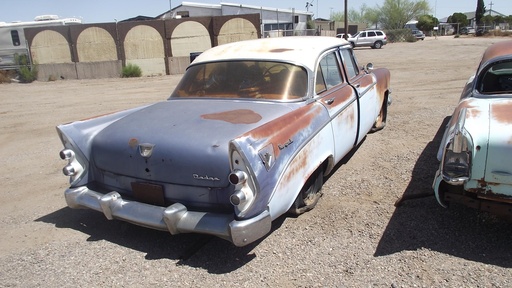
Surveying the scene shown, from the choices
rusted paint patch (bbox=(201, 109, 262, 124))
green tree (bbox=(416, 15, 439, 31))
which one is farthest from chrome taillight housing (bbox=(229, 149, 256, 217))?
green tree (bbox=(416, 15, 439, 31))

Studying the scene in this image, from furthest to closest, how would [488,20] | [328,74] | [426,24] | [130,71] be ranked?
[426,24] < [488,20] < [130,71] < [328,74]

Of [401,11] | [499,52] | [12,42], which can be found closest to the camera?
[499,52]

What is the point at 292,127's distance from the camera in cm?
321

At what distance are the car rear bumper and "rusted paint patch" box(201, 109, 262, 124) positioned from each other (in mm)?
830

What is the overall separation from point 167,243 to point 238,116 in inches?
49.1

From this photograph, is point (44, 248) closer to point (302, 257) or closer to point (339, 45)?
point (302, 257)

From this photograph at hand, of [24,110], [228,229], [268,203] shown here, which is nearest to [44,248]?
[228,229]

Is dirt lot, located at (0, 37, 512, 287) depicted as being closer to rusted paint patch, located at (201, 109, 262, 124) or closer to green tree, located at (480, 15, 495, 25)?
rusted paint patch, located at (201, 109, 262, 124)

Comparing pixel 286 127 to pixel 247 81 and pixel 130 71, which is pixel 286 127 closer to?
pixel 247 81

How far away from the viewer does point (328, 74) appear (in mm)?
4492

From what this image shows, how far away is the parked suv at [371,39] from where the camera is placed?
3212 centimetres

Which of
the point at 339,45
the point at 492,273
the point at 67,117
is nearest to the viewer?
the point at 492,273

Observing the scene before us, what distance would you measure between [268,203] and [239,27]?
59.8 feet

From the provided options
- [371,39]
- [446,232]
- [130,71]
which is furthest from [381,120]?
[371,39]
